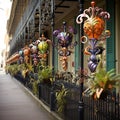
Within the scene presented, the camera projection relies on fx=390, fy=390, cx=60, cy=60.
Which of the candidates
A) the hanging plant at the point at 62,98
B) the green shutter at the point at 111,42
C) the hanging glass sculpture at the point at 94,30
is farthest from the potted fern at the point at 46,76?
the hanging glass sculpture at the point at 94,30

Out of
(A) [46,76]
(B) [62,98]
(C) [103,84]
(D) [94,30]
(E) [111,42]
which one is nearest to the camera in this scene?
(C) [103,84]

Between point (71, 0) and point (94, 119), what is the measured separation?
30.5ft

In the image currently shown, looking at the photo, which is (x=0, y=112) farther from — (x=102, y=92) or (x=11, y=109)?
(x=102, y=92)

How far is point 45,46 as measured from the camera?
1425 centimetres

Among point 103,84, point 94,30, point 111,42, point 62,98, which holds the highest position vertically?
point 111,42

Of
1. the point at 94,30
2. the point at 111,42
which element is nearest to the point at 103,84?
the point at 94,30

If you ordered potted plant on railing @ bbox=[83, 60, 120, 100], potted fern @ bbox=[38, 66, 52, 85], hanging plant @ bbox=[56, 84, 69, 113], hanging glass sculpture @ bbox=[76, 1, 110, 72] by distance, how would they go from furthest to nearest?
potted fern @ bbox=[38, 66, 52, 85] → hanging plant @ bbox=[56, 84, 69, 113] → hanging glass sculpture @ bbox=[76, 1, 110, 72] → potted plant on railing @ bbox=[83, 60, 120, 100]

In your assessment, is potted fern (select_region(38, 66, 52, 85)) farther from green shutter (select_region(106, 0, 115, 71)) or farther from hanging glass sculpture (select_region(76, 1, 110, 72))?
hanging glass sculpture (select_region(76, 1, 110, 72))

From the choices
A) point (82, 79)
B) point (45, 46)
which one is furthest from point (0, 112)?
point (82, 79)

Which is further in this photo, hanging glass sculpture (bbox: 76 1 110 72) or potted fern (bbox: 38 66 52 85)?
potted fern (bbox: 38 66 52 85)

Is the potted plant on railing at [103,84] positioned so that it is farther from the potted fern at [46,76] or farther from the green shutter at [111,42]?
the green shutter at [111,42]

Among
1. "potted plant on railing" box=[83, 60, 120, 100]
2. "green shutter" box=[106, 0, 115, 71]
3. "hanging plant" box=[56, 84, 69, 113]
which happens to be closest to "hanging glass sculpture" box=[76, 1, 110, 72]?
"potted plant on railing" box=[83, 60, 120, 100]

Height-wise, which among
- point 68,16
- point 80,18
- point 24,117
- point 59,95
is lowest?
point 24,117

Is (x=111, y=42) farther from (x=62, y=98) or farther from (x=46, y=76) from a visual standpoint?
(x=62, y=98)
